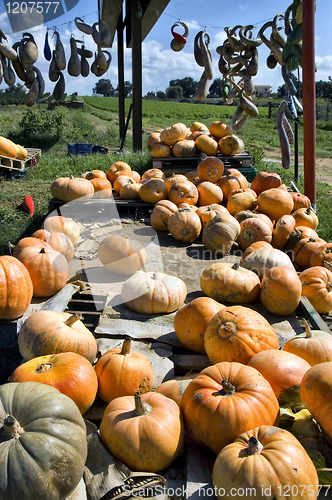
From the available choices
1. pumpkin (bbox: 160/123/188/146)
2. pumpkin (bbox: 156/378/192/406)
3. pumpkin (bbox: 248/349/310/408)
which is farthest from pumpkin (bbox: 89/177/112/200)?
pumpkin (bbox: 248/349/310/408)

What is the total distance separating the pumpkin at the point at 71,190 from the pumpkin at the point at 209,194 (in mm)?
1821

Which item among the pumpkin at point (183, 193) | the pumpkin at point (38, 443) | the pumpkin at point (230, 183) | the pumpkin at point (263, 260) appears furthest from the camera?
the pumpkin at point (230, 183)

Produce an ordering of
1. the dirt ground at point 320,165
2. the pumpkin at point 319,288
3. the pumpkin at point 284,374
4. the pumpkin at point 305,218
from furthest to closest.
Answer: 1. the dirt ground at point 320,165
2. the pumpkin at point 305,218
3. the pumpkin at point 319,288
4. the pumpkin at point 284,374

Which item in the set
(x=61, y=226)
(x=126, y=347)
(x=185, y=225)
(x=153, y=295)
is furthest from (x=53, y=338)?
(x=185, y=225)

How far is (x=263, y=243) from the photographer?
167 inches

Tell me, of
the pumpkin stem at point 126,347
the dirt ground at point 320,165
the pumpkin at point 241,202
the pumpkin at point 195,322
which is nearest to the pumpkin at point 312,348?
the pumpkin at point 195,322

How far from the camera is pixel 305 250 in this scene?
4.34m

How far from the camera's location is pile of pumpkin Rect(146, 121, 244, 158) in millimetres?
7605

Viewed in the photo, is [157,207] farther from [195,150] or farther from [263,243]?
[195,150]

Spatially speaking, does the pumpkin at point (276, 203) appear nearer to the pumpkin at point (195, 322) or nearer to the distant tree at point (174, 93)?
the pumpkin at point (195, 322)

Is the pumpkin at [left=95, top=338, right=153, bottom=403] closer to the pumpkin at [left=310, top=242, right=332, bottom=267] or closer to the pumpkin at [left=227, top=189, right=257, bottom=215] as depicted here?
the pumpkin at [left=310, top=242, right=332, bottom=267]

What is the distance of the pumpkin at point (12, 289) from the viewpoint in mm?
2871

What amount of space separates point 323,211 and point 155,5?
7462mm

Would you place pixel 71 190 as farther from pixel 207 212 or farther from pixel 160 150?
pixel 160 150
